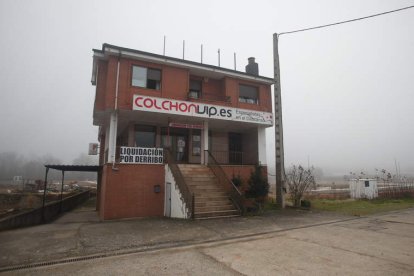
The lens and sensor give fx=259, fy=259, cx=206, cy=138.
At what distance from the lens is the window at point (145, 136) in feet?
57.4

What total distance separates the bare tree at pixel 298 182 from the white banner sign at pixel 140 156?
8.66 metres

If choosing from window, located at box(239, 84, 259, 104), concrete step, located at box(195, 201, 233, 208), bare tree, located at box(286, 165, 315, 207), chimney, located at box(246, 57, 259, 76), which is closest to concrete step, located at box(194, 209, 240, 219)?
concrete step, located at box(195, 201, 233, 208)

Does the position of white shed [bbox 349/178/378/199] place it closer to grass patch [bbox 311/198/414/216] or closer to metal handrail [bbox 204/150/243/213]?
grass patch [bbox 311/198/414/216]

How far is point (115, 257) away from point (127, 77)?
10615 mm

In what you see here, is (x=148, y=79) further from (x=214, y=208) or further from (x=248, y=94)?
(x=214, y=208)

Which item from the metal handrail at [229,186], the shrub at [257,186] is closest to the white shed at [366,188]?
the shrub at [257,186]

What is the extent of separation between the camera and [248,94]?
19391mm

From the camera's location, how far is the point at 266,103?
1958 centimetres

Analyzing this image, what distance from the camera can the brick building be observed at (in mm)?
13531

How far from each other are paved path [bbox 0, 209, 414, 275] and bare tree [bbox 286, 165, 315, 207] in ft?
16.9

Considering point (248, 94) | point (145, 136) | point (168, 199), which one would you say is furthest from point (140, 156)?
point (248, 94)

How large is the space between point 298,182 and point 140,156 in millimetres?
10167

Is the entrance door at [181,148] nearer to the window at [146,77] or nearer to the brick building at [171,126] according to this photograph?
the brick building at [171,126]

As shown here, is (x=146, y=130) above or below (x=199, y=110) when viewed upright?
below
